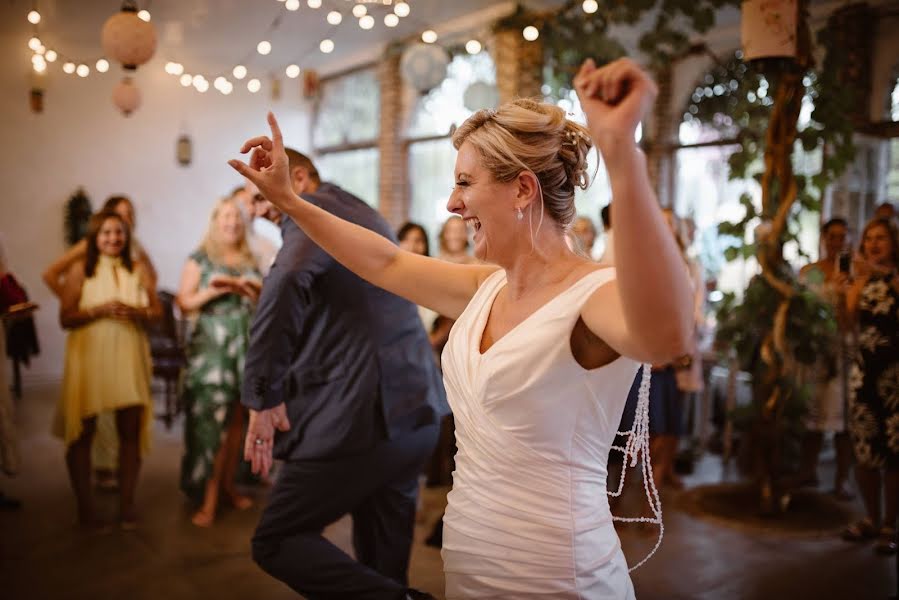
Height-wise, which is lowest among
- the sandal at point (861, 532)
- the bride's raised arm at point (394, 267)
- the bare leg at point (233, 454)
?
the sandal at point (861, 532)

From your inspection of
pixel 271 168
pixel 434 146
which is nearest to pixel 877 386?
pixel 271 168

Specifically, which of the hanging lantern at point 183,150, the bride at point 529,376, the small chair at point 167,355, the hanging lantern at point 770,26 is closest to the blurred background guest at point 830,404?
the hanging lantern at point 770,26

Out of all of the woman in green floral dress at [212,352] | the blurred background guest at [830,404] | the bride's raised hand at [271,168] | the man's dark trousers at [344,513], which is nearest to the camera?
the bride's raised hand at [271,168]

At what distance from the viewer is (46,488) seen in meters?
4.44

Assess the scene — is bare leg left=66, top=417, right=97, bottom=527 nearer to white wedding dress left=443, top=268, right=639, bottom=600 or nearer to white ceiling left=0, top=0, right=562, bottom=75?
white wedding dress left=443, top=268, right=639, bottom=600

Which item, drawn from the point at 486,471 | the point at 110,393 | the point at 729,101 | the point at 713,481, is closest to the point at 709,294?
the point at 729,101

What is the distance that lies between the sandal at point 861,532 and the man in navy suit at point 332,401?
8.34 feet

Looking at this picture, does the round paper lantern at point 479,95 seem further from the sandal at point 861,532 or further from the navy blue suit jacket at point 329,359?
the navy blue suit jacket at point 329,359

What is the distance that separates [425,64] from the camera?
19.8ft

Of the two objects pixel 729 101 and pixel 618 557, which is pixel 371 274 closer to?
pixel 618 557

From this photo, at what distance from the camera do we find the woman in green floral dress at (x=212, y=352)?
4105 millimetres

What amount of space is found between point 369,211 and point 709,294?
534cm

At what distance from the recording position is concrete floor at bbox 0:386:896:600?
10.4 ft

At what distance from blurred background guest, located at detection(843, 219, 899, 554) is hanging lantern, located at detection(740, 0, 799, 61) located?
3.41 ft
